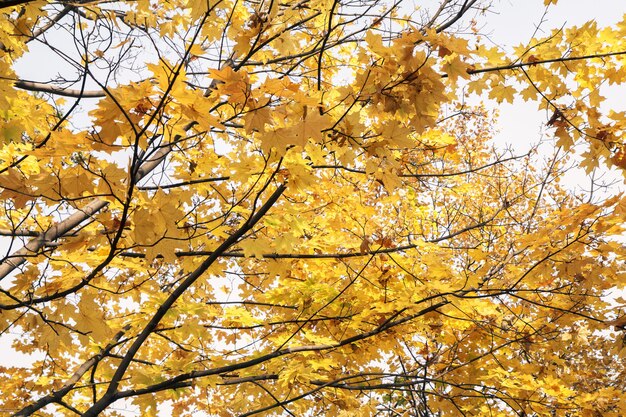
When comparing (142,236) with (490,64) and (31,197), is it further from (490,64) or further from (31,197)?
(490,64)

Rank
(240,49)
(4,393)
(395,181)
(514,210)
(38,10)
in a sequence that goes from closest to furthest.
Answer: (395,181) → (240,49) → (38,10) → (4,393) → (514,210)

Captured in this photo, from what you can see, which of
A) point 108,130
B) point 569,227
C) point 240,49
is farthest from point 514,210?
point 108,130

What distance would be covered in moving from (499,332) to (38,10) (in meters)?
4.19

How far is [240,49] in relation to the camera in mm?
2592

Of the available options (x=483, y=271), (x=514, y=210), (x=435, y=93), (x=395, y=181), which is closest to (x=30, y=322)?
(x=395, y=181)

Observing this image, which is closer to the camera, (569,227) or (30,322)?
(30,322)

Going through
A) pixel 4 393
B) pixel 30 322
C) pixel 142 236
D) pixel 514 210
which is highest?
pixel 514 210

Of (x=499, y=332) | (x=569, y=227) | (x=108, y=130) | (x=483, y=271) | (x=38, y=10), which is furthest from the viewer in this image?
(x=499, y=332)

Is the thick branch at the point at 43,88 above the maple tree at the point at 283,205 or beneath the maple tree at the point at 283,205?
above

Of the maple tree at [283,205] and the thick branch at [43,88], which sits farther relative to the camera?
the thick branch at [43,88]

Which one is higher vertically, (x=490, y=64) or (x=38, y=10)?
(x=38, y=10)

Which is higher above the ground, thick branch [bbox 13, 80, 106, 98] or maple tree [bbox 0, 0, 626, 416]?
thick branch [bbox 13, 80, 106, 98]

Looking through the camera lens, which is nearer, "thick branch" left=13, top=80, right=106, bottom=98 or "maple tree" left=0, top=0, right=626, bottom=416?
"maple tree" left=0, top=0, right=626, bottom=416

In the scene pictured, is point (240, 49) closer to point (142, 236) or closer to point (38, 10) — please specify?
point (142, 236)
